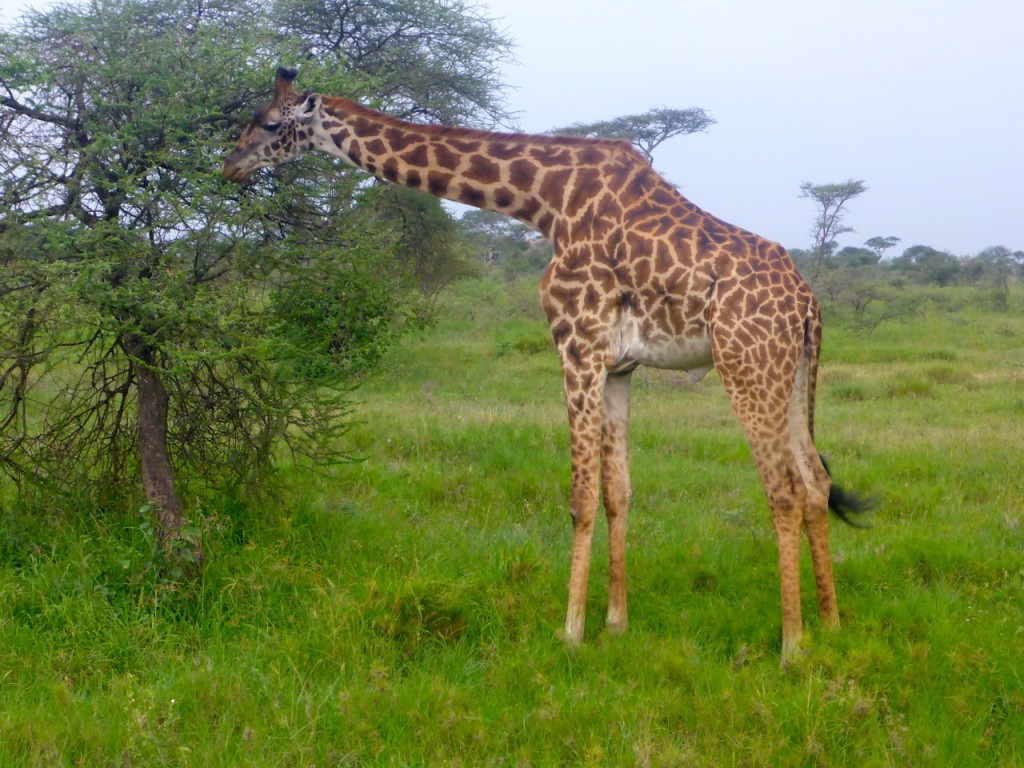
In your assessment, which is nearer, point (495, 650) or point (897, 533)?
point (495, 650)

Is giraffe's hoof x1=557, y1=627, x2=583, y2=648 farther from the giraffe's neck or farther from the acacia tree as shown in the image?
the giraffe's neck

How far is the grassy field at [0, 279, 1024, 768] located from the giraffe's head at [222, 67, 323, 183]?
1.95m

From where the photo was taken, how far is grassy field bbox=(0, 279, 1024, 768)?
13.4ft

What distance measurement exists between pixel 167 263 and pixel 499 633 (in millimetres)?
2496

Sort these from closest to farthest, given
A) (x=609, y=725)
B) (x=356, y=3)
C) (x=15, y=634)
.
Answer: (x=609, y=725), (x=15, y=634), (x=356, y=3)

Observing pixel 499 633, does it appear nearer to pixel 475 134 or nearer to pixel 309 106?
pixel 475 134

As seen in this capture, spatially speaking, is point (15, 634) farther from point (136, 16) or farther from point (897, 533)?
point (897, 533)

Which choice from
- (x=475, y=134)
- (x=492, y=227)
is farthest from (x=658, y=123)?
(x=475, y=134)

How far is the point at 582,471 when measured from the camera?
5.24 metres

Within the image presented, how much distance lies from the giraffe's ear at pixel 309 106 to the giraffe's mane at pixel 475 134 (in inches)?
2.7

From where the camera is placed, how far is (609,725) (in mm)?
4207

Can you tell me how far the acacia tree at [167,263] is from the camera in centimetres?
498

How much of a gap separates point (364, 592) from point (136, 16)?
11.1ft

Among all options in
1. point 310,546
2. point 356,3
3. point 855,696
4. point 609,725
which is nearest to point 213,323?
point 310,546
